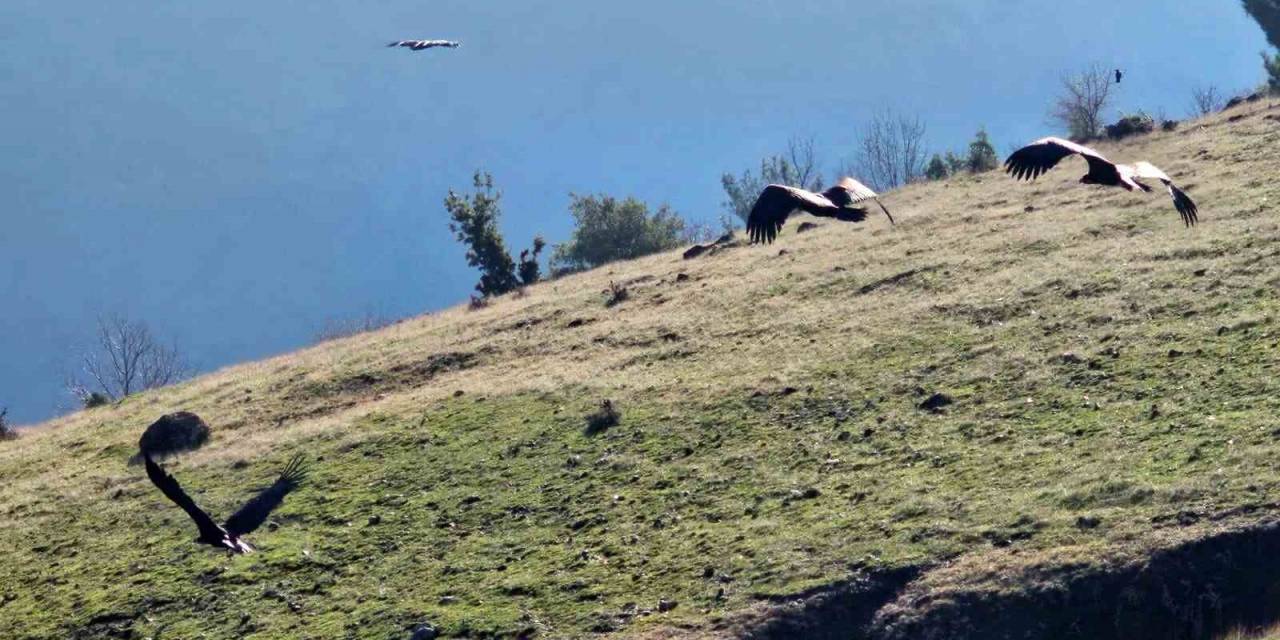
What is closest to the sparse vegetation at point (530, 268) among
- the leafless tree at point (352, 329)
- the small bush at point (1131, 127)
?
the leafless tree at point (352, 329)

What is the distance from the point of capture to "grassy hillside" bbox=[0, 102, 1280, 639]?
707 inches

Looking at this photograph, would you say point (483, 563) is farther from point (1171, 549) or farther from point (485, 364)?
point (485, 364)

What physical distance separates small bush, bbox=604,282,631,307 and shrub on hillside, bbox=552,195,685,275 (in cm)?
2786

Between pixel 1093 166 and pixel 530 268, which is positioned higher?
pixel 530 268

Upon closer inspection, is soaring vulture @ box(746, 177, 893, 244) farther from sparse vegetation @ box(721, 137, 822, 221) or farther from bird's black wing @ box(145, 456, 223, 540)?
sparse vegetation @ box(721, 137, 822, 221)

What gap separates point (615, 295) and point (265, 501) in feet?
47.1

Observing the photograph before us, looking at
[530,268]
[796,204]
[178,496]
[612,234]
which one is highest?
[612,234]

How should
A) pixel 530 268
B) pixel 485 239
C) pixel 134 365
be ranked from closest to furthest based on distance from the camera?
pixel 530 268
pixel 485 239
pixel 134 365

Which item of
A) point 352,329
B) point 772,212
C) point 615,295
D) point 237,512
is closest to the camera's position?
point 772,212

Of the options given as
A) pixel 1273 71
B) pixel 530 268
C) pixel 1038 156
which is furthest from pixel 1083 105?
pixel 1038 156

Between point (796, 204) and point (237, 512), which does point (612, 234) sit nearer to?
point (237, 512)

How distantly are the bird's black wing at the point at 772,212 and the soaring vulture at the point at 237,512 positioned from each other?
697 centimetres

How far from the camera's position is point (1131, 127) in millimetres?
47469

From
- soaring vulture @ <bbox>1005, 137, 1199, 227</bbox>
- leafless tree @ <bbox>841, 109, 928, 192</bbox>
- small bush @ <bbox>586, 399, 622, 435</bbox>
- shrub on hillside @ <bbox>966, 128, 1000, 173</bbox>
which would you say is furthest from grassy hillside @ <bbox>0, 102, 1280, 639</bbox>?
leafless tree @ <bbox>841, 109, 928, 192</bbox>
